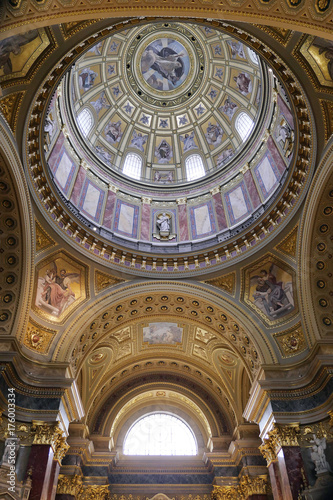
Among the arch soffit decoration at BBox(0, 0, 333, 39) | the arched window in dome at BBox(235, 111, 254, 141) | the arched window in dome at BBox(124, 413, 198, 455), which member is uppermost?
the arched window in dome at BBox(235, 111, 254, 141)

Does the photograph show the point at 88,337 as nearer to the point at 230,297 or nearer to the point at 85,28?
the point at 230,297

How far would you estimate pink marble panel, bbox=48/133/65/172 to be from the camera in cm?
1638

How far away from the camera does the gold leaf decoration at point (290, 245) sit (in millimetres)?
15875

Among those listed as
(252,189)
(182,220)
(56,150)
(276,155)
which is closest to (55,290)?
(56,150)

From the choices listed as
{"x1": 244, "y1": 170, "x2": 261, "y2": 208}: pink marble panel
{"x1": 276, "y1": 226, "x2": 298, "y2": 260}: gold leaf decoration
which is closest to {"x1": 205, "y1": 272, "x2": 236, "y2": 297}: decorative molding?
{"x1": 276, "y1": 226, "x2": 298, "y2": 260}: gold leaf decoration

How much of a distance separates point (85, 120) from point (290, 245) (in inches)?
474

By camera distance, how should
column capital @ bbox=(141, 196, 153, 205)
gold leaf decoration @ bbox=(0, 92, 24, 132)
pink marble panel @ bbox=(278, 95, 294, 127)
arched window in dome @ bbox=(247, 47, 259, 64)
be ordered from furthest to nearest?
column capital @ bbox=(141, 196, 153, 205) < arched window in dome @ bbox=(247, 47, 259, 64) < pink marble panel @ bbox=(278, 95, 294, 127) < gold leaf decoration @ bbox=(0, 92, 24, 132)

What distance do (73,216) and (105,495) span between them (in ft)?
44.9

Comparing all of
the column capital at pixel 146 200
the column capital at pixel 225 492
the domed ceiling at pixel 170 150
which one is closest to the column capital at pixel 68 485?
the column capital at pixel 225 492

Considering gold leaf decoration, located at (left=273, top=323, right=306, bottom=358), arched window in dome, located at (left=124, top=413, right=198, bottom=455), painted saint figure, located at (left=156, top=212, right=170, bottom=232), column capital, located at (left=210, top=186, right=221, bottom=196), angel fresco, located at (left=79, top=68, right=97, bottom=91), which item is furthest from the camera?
arched window in dome, located at (left=124, top=413, right=198, bottom=455)

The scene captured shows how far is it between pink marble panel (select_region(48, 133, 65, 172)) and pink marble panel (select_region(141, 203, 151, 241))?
17.2ft

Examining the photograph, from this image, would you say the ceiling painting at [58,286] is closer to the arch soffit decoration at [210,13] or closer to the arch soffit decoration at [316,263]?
the arch soffit decoration at [316,263]

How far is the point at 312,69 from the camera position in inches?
465

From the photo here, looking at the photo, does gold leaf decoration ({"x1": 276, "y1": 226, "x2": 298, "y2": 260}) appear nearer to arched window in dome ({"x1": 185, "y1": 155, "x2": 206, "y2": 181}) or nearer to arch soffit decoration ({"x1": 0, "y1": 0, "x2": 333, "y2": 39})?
arched window in dome ({"x1": 185, "y1": 155, "x2": 206, "y2": 181})
